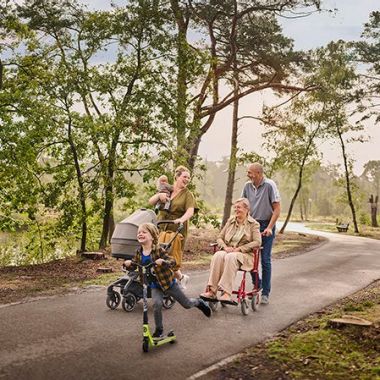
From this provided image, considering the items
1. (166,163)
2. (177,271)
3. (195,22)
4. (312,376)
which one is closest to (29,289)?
(177,271)

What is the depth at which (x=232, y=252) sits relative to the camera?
752cm

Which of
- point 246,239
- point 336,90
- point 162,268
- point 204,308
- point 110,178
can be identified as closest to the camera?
point 162,268

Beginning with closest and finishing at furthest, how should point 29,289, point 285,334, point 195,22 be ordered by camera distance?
1. point 285,334
2. point 29,289
3. point 195,22

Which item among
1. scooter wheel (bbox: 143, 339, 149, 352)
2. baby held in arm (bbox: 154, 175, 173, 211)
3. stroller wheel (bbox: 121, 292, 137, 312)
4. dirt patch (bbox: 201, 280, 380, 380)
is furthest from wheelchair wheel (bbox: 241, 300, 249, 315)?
scooter wheel (bbox: 143, 339, 149, 352)

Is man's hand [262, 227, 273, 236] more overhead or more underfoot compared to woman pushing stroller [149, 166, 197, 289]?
more underfoot

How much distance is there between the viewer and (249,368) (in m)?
5.26

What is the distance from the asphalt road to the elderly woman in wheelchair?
0.42 meters

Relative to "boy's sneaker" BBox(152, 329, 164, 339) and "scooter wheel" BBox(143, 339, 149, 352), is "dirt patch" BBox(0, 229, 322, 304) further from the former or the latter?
"scooter wheel" BBox(143, 339, 149, 352)

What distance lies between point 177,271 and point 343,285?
4634mm

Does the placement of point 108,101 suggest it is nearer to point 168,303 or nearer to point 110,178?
point 110,178

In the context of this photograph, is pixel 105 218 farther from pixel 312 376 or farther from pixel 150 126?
pixel 312 376

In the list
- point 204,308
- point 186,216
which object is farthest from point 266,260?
point 204,308

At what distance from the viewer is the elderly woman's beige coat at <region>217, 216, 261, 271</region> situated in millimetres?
7605

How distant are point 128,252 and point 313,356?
2.96 meters
